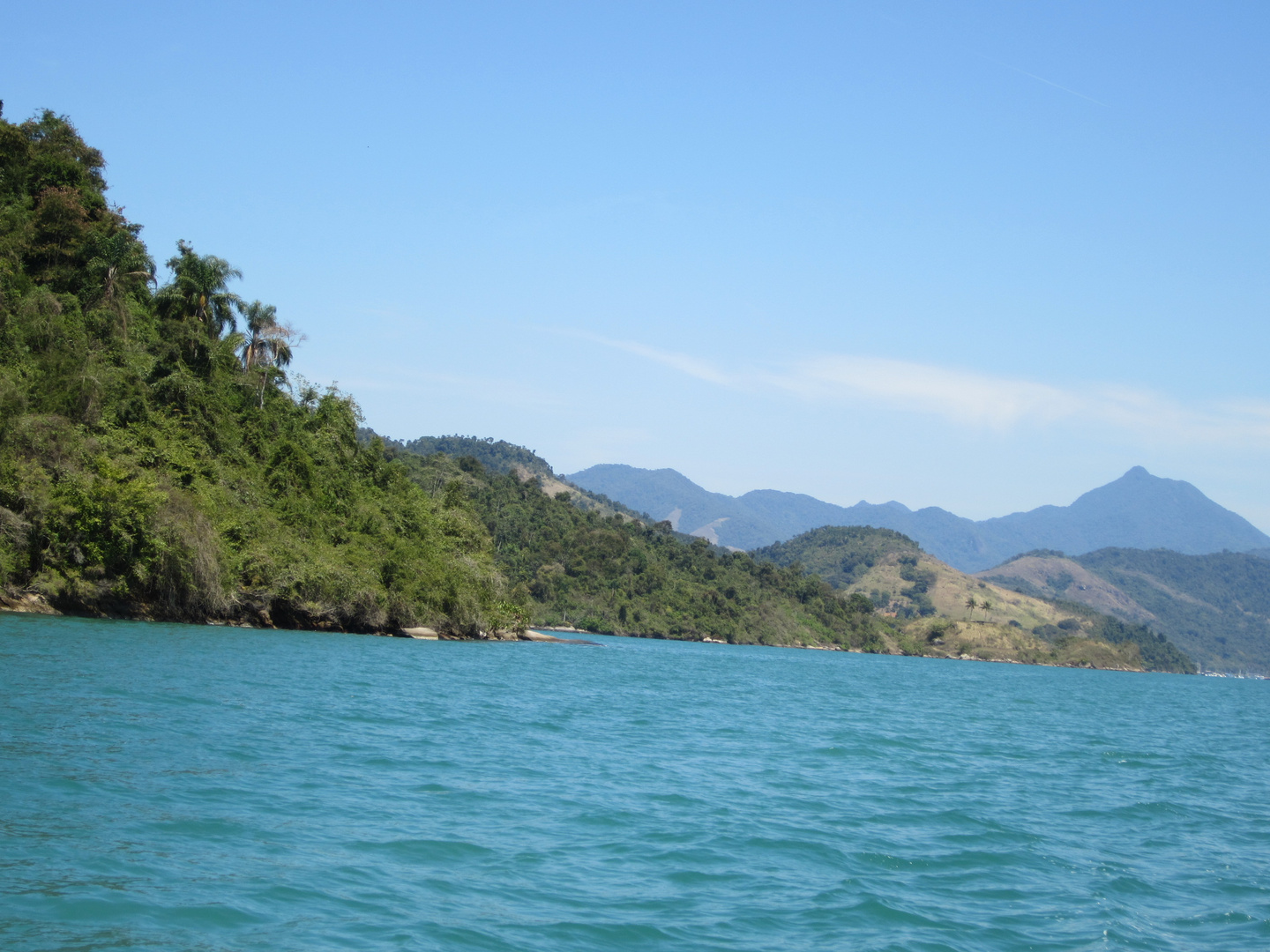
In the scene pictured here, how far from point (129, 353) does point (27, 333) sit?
6882 millimetres

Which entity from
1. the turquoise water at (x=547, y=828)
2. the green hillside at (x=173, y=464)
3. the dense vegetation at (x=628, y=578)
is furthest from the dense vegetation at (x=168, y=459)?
the dense vegetation at (x=628, y=578)

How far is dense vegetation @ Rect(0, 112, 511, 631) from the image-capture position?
42.6 meters

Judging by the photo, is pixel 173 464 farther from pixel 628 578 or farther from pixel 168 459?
pixel 628 578

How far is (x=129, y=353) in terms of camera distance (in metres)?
55.0

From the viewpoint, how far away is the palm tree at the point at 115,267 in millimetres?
58094

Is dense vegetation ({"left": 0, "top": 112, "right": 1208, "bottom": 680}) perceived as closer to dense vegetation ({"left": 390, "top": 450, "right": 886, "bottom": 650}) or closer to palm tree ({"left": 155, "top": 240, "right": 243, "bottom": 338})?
palm tree ({"left": 155, "top": 240, "right": 243, "bottom": 338})

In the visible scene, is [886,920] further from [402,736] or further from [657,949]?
[402,736]

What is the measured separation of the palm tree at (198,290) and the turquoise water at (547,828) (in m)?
38.0

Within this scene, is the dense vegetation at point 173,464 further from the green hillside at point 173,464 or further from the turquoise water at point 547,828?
the turquoise water at point 547,828

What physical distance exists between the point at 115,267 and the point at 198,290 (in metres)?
5.53

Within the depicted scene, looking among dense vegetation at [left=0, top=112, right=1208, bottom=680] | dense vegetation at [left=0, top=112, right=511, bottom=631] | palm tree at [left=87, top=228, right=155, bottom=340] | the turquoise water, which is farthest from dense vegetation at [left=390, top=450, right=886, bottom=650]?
the turquoise water

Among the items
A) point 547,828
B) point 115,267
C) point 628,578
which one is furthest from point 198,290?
point 628,578

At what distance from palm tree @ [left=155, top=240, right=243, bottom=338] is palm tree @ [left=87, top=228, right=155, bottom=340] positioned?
285 centimetres

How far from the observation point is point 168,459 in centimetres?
5081
